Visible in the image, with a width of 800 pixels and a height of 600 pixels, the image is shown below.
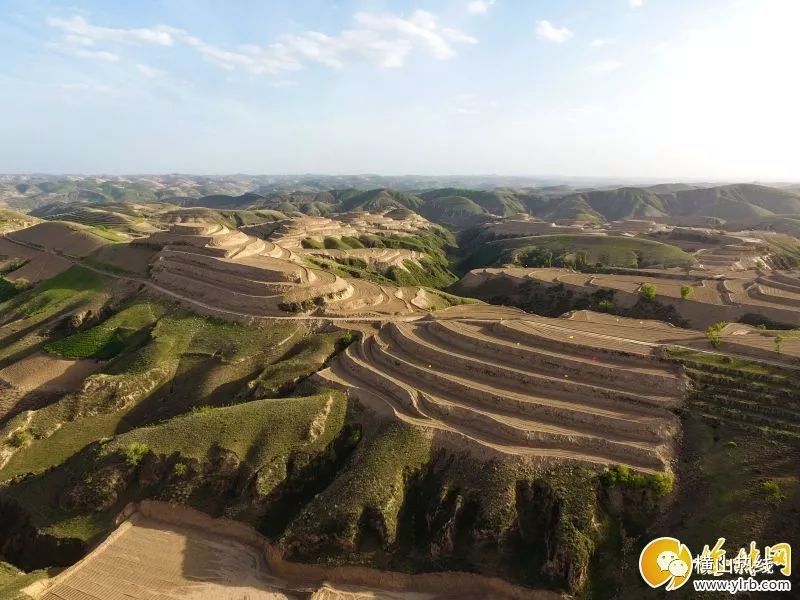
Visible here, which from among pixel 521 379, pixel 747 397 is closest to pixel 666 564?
pixel 747 397

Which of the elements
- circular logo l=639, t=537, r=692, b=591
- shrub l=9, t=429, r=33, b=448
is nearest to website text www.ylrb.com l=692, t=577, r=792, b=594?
circular logo l=639, t=537, r=692, b=591

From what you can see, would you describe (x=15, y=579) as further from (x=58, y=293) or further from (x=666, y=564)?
(x=58, y=293)

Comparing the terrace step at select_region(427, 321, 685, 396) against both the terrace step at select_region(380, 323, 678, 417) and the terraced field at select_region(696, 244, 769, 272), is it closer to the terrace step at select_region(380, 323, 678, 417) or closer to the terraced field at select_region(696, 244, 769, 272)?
the terrace step at select_region(380, 323, 678, 417)

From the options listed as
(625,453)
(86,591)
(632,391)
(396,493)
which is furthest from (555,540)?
(86,591)

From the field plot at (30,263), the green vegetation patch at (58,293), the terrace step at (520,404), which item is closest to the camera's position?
the terrace step at (520,404)

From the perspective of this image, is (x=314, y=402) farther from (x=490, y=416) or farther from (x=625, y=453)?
(x=625, y=453)

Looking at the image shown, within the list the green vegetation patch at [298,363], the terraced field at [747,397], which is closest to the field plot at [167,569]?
the green vegetation patch at [298,363]

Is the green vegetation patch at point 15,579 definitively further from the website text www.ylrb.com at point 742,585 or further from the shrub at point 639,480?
the website text www.ylrb.com at point 742,585
